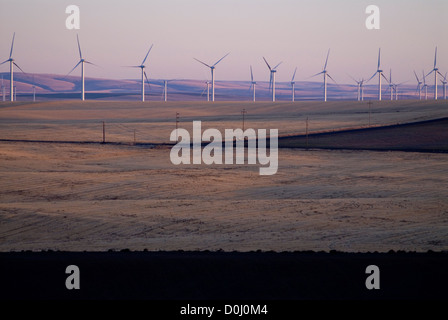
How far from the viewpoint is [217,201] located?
23.2 meters

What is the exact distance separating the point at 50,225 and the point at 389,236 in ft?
31.3

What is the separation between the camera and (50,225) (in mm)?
18484
